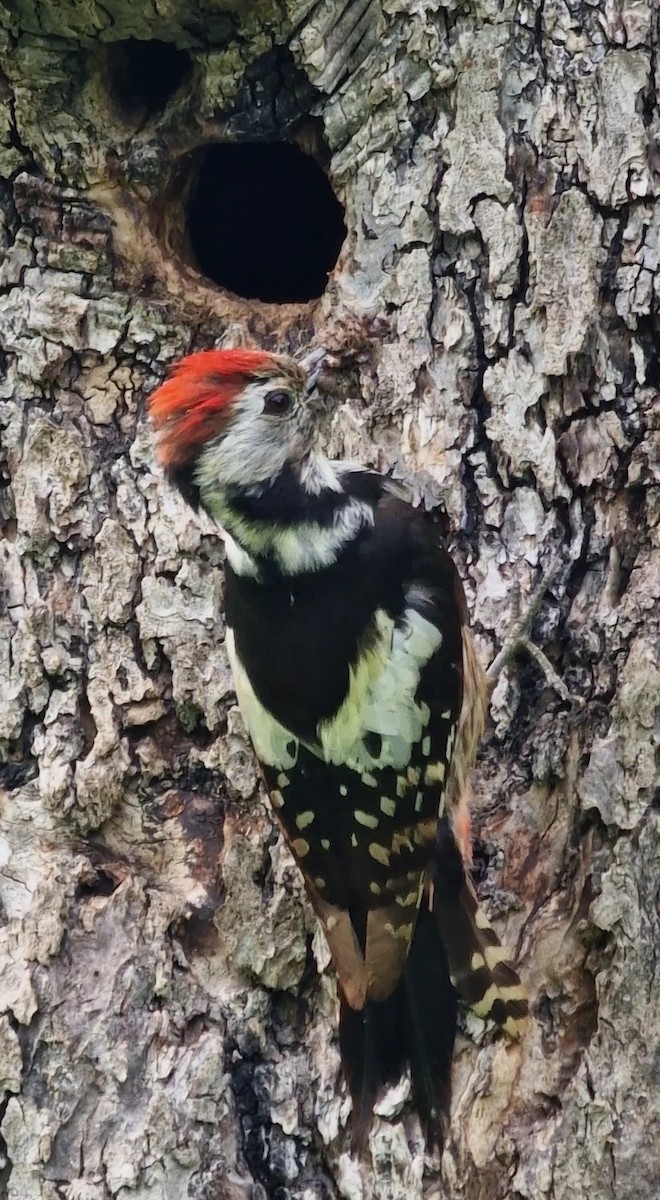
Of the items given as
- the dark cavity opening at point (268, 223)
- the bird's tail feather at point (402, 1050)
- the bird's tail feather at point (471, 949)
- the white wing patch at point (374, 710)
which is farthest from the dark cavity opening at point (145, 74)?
the bird's tail feather at point (402, 1050)

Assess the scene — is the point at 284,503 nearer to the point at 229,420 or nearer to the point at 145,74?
the point at 229,420

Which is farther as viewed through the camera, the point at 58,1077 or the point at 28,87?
the point at 28,87

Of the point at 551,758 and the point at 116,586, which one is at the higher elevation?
the point at 551,758

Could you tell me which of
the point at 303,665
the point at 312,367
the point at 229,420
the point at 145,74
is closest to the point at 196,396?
the point at 229,420

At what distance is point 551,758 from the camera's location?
269 centimetres

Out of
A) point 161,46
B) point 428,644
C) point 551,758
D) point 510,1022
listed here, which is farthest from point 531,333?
point 510,1022

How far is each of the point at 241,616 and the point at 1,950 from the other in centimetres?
84

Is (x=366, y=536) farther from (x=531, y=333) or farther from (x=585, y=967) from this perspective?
(x=585, y=967)

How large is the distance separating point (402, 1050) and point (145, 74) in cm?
223

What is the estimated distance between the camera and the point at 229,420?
2.82 m

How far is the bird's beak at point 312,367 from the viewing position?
289 cm

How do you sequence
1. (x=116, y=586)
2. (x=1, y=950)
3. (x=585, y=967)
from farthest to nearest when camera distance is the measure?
(x=116, y=586)
(x=1, y=950)
(x=585, y=967)

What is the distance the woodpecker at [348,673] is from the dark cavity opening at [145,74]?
695 millimetres

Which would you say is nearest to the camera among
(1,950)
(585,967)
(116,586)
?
(585,967)
